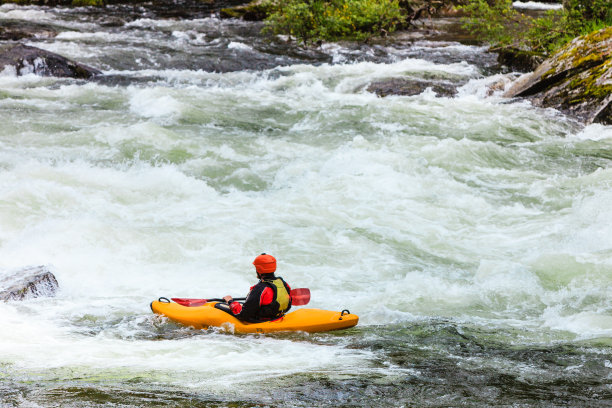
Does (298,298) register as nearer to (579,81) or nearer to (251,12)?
(579,81)

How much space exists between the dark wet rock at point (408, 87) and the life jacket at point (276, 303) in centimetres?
810

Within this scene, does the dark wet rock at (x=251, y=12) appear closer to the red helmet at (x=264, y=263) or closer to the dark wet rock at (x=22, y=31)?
the dark wet rock at (x=22, y=31)

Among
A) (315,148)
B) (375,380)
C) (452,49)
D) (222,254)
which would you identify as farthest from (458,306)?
(452,49)

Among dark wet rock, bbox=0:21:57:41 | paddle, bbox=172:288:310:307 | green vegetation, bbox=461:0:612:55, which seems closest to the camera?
paddle, bbox=172:288:310:307

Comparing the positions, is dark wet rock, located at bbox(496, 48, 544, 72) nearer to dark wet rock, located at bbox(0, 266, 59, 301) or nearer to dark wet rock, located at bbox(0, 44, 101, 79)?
dark wet rock, located at bbox(0, 44, 101, 79)

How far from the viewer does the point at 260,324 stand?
4.61m

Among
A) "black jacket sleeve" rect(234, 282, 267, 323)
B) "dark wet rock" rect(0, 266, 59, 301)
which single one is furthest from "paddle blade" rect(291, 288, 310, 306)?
"dark wet rock" rect(0, 266, 59, 301)

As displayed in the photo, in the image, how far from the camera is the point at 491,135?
32.5 ft

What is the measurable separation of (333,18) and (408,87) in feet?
15.7

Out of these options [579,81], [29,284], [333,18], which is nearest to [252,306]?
[29,284]

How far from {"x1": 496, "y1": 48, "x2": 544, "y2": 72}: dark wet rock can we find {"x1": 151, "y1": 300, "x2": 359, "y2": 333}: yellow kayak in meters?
10.4

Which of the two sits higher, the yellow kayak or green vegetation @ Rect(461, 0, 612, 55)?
green vegetation @ Rect(461, 0, 612, 55)

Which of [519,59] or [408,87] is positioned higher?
[519,59]

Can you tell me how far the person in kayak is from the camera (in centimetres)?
458
